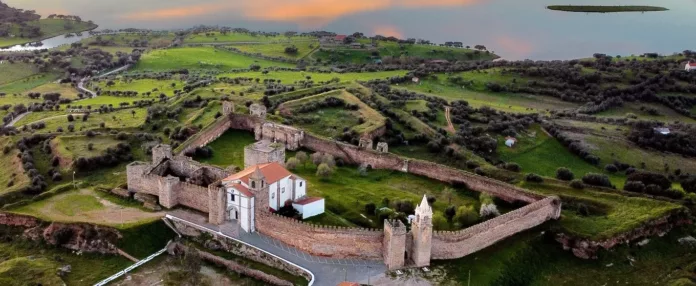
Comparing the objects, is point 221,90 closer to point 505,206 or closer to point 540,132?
point 540,132

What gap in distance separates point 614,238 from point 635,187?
6928 mm

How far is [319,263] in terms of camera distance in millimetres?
29969

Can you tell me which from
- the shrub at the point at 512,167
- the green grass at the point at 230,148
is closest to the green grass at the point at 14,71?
the green grass at the point at 230,148

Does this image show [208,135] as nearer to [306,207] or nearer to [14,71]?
[306,207]

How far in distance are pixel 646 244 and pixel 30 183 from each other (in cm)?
3426

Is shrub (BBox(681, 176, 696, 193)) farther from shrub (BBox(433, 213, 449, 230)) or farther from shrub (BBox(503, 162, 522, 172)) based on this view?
shrub (BBox(433, 213, 449, 230))

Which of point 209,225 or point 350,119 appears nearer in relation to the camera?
point 209,225

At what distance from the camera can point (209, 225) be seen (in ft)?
107

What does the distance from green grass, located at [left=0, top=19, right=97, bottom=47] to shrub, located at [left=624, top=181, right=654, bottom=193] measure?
9098cm

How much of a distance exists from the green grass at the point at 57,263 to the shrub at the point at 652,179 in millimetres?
29852

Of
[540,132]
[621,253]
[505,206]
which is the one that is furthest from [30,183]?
[540,132]

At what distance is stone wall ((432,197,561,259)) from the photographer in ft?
99.9

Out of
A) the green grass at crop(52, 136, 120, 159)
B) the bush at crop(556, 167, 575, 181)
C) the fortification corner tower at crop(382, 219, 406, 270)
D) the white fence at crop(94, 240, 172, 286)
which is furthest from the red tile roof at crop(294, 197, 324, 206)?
the green grass at crop(52, 136, 120, 159)

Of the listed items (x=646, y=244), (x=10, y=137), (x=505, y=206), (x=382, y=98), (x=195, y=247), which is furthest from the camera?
(x=382, y=98)
